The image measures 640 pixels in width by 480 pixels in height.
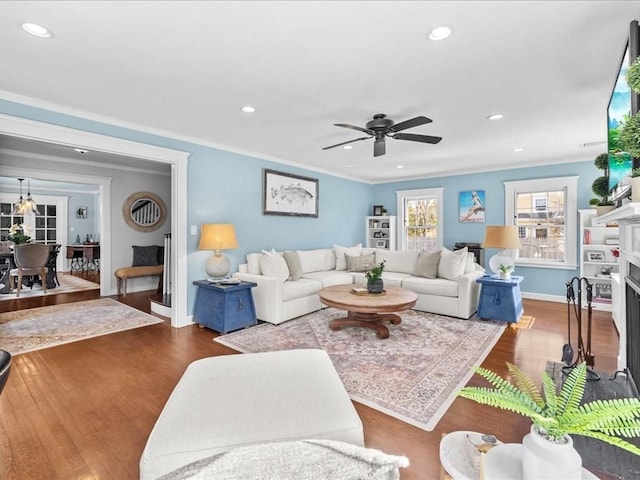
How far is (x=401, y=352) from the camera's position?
3.08 metres

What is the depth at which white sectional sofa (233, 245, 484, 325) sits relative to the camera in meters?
4.11

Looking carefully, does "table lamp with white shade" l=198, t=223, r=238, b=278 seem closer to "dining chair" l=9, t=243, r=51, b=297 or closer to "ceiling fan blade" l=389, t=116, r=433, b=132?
"ceiling fan blade" l=389, t=116, r=433, b=132

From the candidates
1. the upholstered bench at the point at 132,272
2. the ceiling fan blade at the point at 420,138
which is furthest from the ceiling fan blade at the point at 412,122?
the upholstered bench at the point at 132,272

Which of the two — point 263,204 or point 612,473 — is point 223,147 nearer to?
point 263,204

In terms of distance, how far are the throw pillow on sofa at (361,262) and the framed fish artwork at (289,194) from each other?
Result: 1.17m

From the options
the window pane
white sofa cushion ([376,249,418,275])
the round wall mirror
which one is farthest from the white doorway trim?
the window pane

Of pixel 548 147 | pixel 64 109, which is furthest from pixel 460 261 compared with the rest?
pixel 64 109

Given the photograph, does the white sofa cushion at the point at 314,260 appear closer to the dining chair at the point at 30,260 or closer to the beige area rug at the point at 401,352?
the beige area rug at the point at 401,352

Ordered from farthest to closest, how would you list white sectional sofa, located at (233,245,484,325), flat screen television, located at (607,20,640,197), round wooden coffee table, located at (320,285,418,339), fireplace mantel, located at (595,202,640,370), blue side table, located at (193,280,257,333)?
white sectional sofa, located at (233,245,484,325)
blue side table, located at (193,280,257,333)
round wooden coffee table, located at (320,285,418,339)
flat screen television, located at (607,20,640,197)
fireplace mantel, located at (595,202,640,370)

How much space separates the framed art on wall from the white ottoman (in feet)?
18.3

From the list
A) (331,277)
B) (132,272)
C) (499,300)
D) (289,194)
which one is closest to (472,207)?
(499,300)

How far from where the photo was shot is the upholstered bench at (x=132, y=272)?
5.81m

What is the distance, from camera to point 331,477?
0.60 meters

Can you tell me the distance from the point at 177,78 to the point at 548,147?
483 cm
